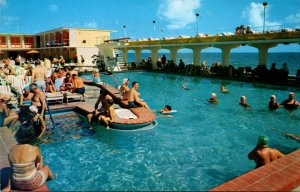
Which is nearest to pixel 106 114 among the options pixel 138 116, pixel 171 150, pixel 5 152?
pixel 138 116

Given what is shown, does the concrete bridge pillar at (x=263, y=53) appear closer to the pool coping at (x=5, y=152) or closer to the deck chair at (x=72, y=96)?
the deck chair at (x=72, y=96)

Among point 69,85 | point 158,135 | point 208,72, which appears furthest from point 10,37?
point 158,135

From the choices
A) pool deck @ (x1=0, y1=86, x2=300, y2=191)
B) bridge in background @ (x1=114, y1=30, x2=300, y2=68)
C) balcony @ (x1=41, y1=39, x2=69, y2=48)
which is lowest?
→ pool deck @ (x1=0, y1=86, x2=300, y2=191)

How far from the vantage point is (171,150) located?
725cm

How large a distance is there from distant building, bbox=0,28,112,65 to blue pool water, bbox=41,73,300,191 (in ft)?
86.6

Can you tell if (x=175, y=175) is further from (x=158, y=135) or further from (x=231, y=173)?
(x=158, y=135)

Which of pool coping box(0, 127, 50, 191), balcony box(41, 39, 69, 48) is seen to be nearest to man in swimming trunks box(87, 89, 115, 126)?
pool coping box(0, 127, 50, 191)

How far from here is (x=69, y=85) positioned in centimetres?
1191

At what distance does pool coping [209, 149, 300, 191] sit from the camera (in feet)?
13.0

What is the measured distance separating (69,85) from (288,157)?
9066 mm

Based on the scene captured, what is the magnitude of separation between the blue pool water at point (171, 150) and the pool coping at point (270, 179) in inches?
50.5

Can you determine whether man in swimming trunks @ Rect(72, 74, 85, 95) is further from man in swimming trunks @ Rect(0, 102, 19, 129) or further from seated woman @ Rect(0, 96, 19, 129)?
man in swimming trunks @ Rect(0, 102, 19, 129)

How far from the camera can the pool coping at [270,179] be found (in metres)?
3.97

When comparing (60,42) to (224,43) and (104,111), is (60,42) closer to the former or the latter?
(224,43)
